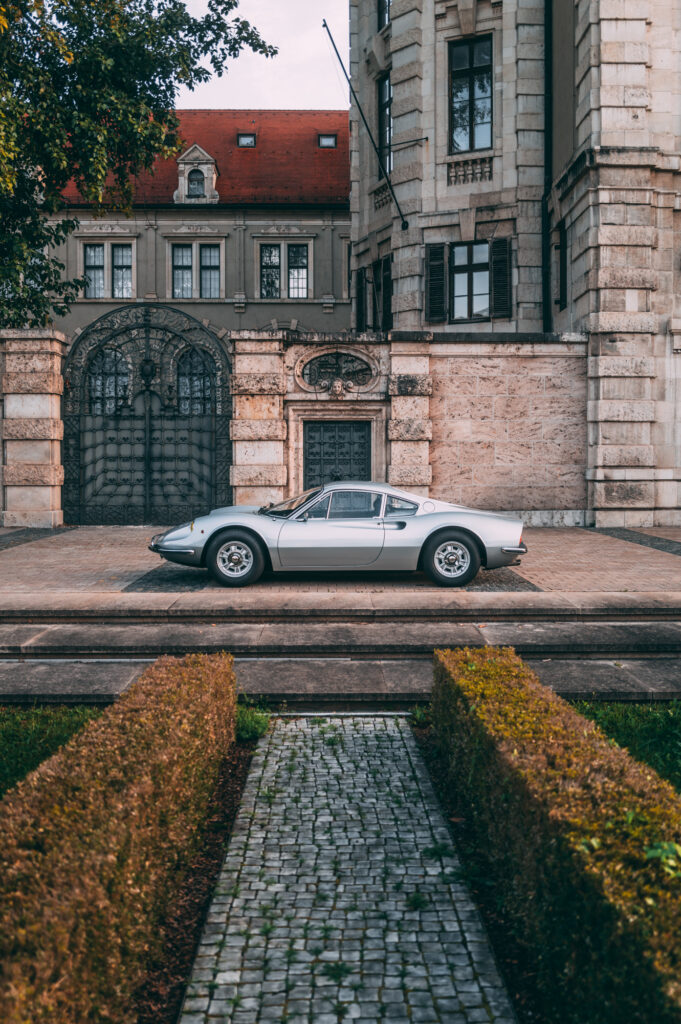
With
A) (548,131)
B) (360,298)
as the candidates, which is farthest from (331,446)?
(548,131)

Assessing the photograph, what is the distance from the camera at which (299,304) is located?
37625 mm

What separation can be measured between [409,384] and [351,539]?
7.01 meters

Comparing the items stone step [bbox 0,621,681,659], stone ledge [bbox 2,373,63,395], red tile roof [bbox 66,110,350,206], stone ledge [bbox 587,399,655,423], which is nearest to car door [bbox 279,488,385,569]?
stone step [bbox 0,621,681,659]

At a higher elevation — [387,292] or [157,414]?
[387,292]

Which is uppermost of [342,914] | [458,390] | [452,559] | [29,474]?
[458,390]

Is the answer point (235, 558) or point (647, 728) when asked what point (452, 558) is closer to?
point (235, 558)

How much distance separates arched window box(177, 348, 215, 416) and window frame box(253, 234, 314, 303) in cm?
2004

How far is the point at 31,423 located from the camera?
1767 centimetres

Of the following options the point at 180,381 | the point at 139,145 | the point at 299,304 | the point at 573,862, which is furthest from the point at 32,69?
the point at 299,304

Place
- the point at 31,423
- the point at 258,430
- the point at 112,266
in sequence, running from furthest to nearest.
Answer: the point at 112,266, the point at 31,423, the point at 258,430

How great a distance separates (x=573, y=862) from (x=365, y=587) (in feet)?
28.4

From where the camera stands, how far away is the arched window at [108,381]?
59.5ft

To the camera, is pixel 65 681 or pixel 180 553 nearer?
pixel 65 681

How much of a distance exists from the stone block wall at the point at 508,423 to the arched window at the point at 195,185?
24.8 m
